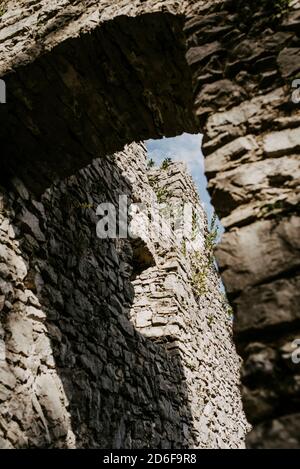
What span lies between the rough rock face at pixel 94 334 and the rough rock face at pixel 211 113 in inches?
6.5

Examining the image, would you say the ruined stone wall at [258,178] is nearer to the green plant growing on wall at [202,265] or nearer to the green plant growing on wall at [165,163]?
the green plant growing on wall at [202,265]

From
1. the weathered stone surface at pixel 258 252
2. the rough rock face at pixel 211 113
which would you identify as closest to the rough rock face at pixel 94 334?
the rough rock face at pixel 211 113

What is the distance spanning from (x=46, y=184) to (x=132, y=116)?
2.85 feet

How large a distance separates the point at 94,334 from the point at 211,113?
2.10 metres

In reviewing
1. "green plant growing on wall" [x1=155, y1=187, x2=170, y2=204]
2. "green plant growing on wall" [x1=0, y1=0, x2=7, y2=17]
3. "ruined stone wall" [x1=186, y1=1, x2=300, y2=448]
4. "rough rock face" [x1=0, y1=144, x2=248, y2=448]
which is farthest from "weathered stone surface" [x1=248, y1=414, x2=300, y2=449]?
"green plant growing on wall" [x1=155, y1=187, x2=170, y2=204]

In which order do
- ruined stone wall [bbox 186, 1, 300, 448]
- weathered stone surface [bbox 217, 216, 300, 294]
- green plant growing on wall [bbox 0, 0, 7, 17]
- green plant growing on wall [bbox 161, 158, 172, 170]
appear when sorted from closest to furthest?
ruined stone wall [bbox 186, 1, 300, 448], weathered stone surface [bbox 217, 216, 300, 294], green plant growing on wall [bbox 0, 0, 7, 17], green plant growing on wall [bbox 161, 158, 172, 170]

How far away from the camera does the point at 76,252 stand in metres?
3.62

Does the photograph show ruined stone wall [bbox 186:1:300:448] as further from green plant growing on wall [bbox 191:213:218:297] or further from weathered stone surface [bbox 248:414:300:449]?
green plant growing on wall [bbox 191:213:218:297]

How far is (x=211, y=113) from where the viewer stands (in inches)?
80.6

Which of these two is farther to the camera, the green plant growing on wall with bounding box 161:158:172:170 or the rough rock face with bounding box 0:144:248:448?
the green plant growing on wall with bounding box 161:158:172:170

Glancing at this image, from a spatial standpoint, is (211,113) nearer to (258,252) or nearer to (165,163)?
(258,252)

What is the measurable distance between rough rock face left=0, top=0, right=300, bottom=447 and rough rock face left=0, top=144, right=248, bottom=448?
165 mm

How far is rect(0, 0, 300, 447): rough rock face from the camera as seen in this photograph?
1521 mm

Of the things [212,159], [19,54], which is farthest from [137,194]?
[212,159]
